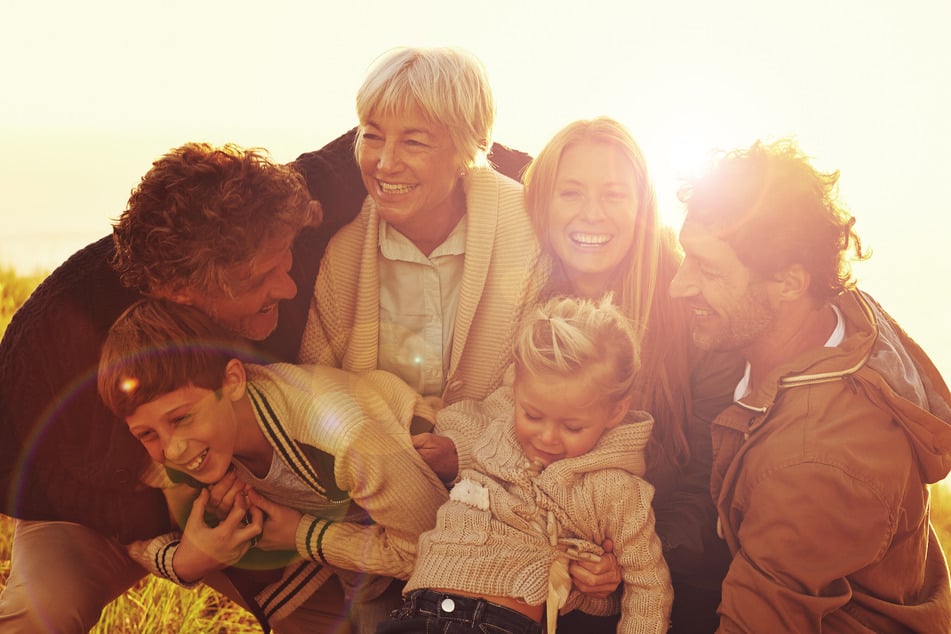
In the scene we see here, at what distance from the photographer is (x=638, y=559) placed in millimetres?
2783

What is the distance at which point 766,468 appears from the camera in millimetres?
2570

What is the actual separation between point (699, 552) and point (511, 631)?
2.42 feet

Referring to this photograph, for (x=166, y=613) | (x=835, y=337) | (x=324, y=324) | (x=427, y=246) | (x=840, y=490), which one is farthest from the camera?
(x=166, y=613)

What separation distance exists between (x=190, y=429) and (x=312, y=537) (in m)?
0.59

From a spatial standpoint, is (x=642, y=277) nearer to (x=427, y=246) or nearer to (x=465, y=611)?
(x=427, y=246)

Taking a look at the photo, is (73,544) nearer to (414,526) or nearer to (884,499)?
(414,526)

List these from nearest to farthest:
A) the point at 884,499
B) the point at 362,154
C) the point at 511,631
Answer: the point at 884,499
the point at 511,631
the point at 362,154

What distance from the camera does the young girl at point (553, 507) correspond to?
279 cm

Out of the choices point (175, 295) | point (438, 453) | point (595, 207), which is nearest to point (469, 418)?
A: point (438, 453)

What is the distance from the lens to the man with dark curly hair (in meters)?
2.46

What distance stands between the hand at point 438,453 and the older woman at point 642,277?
0.70m

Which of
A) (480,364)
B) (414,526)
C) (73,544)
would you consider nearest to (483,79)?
(480,364)

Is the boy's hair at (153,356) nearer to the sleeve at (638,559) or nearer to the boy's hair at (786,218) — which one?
the sleeve at (638,559)

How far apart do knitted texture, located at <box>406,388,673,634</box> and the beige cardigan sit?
0.57 metres
